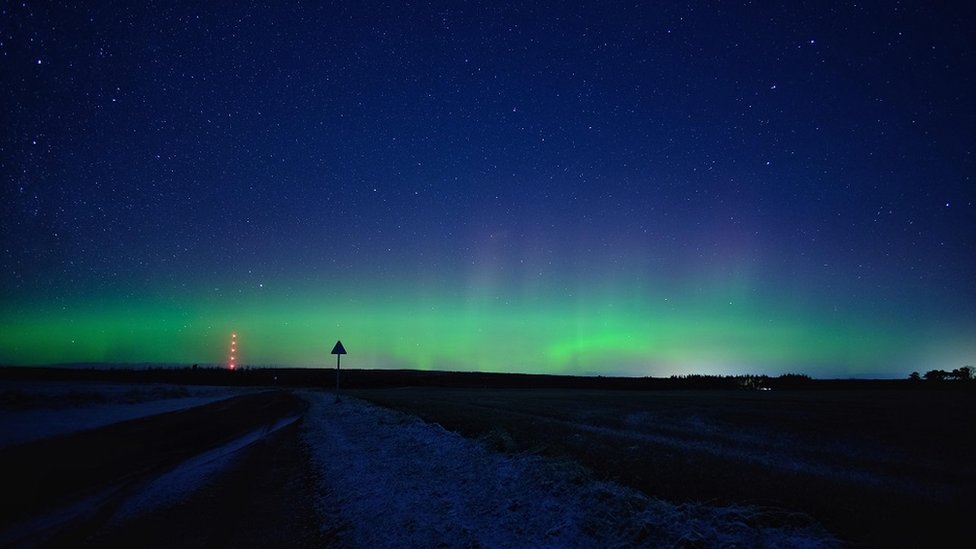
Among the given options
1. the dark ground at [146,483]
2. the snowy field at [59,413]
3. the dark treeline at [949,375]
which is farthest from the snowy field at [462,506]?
the dark treeline at [949,375]

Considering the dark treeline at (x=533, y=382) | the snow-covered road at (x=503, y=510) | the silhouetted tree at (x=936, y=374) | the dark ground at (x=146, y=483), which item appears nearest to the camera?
the snow-covered road at (x=503, y=510)

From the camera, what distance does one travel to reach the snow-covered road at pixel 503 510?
237 inches

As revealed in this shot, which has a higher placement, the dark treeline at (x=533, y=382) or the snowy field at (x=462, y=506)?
the snowy field at (x=462, y=506)

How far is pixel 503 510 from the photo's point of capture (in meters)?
7.79

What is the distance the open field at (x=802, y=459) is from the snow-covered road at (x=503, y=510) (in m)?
0.86

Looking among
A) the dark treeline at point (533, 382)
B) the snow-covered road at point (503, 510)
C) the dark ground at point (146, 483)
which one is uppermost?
the snow-covered road at point (503, 510)

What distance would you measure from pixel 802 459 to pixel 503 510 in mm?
7612

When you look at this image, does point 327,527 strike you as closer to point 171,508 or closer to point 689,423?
point 171,508

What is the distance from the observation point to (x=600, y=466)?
986 cm

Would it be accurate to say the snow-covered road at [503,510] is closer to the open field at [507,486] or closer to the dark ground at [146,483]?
the open field at [507,486]

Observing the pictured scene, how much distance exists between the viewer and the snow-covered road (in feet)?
19.7

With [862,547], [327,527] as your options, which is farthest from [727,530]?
[327,527]

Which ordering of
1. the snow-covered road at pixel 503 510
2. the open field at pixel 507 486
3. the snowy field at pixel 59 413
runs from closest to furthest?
the snow-covered road at pixel 503 510
the open field at pixel 507 486
the snowy field at pixel 59 413

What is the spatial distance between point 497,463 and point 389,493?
7.80ft
